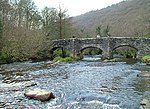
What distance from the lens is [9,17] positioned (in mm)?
41031

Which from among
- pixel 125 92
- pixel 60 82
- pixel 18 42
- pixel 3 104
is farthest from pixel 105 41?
pixel 3 104

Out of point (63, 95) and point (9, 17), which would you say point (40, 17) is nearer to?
point (9, 17)

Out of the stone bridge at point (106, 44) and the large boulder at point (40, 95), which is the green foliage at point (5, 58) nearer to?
the stone bridge at point (106, 44)

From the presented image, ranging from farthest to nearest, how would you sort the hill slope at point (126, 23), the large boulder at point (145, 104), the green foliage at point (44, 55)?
1. the hill slope at point (126, 23)
2. the green foliage at point (44, 55)
3. the large boulder at point (145, 104)

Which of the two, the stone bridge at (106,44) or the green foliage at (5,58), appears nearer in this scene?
the green foliage at (5,58)

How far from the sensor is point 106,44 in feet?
143

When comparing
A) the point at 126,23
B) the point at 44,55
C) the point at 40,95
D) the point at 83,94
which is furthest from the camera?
the point at 126,23

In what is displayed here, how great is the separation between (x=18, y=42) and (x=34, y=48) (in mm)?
3999

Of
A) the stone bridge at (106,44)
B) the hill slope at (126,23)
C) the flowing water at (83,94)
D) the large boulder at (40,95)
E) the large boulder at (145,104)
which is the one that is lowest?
the flowing water at (83,94)

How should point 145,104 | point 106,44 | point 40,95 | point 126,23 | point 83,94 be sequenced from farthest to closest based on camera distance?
point 126,23, point 106,44, point 83,94, point 40,95, point 145,104

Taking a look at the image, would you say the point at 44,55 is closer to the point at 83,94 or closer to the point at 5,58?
the point at 5,58

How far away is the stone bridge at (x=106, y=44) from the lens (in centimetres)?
4159

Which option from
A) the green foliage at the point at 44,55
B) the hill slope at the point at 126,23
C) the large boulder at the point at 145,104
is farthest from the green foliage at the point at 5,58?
the hill slope at the point at 126,23

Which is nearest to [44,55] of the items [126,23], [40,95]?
[40,95]
